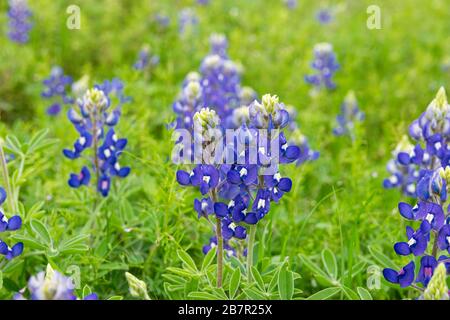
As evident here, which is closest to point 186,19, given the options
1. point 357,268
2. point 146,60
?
point 146,60

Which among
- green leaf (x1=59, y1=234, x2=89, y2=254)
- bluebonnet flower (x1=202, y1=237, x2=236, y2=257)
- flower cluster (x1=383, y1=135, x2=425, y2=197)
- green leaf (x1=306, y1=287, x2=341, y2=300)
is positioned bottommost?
green leaf (x1=306, y1=287, x2=341, y2=300)

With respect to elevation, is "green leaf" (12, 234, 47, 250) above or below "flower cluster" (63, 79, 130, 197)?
below

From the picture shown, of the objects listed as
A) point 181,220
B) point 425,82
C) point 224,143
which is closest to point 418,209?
point 224,143

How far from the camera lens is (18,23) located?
5.51 meters

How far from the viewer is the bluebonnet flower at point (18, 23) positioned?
5499 mm

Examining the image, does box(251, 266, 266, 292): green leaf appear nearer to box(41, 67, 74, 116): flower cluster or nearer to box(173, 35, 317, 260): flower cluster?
box(173, 35, 317, 260): flower cluster

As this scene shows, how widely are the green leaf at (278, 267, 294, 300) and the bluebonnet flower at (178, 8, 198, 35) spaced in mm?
3979

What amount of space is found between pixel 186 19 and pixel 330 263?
3.94 metres

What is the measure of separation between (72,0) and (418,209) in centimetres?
503

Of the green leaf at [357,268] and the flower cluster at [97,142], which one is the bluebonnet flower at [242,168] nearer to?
the green leaf at [357,268]

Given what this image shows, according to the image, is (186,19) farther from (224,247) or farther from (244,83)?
(224,247)

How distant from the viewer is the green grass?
312 cm

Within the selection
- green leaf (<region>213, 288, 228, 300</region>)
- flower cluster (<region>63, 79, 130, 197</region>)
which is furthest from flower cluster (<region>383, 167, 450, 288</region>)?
flower cluster (<region>63, 79, 130, 197</region>)
